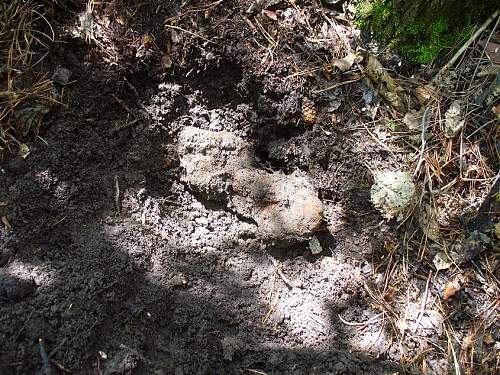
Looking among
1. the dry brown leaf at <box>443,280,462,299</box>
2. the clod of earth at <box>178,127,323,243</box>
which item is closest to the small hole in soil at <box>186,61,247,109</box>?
the clod of earth at <box>178,127,323,243</box>

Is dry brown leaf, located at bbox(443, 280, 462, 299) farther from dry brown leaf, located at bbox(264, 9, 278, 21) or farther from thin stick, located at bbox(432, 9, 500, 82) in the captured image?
dry brown leaf, located at bbox(264, 9, 278, 21)

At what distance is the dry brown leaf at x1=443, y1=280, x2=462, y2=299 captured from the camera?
2.05 meters

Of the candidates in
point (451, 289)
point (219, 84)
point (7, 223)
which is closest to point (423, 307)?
point (451, 289)

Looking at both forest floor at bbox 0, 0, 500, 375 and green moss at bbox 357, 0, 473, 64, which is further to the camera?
green moss at bbox 357, 0, 473, 64

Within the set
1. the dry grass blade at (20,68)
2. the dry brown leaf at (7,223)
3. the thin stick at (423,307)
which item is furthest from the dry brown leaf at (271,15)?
the dry brown leaf at (7,223)

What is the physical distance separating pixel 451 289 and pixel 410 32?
1261 millimetres

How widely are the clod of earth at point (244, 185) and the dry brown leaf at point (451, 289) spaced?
0.65 metres

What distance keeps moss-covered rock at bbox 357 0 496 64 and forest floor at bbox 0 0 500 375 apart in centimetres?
8

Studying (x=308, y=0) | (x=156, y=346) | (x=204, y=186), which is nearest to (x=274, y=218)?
(x=204, y=186)

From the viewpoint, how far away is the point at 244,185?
2.21 metres

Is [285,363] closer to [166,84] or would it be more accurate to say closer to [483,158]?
[483,158]

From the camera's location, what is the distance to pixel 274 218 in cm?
217

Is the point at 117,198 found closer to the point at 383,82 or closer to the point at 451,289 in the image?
the point at 383,82

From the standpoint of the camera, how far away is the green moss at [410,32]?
221 cm
